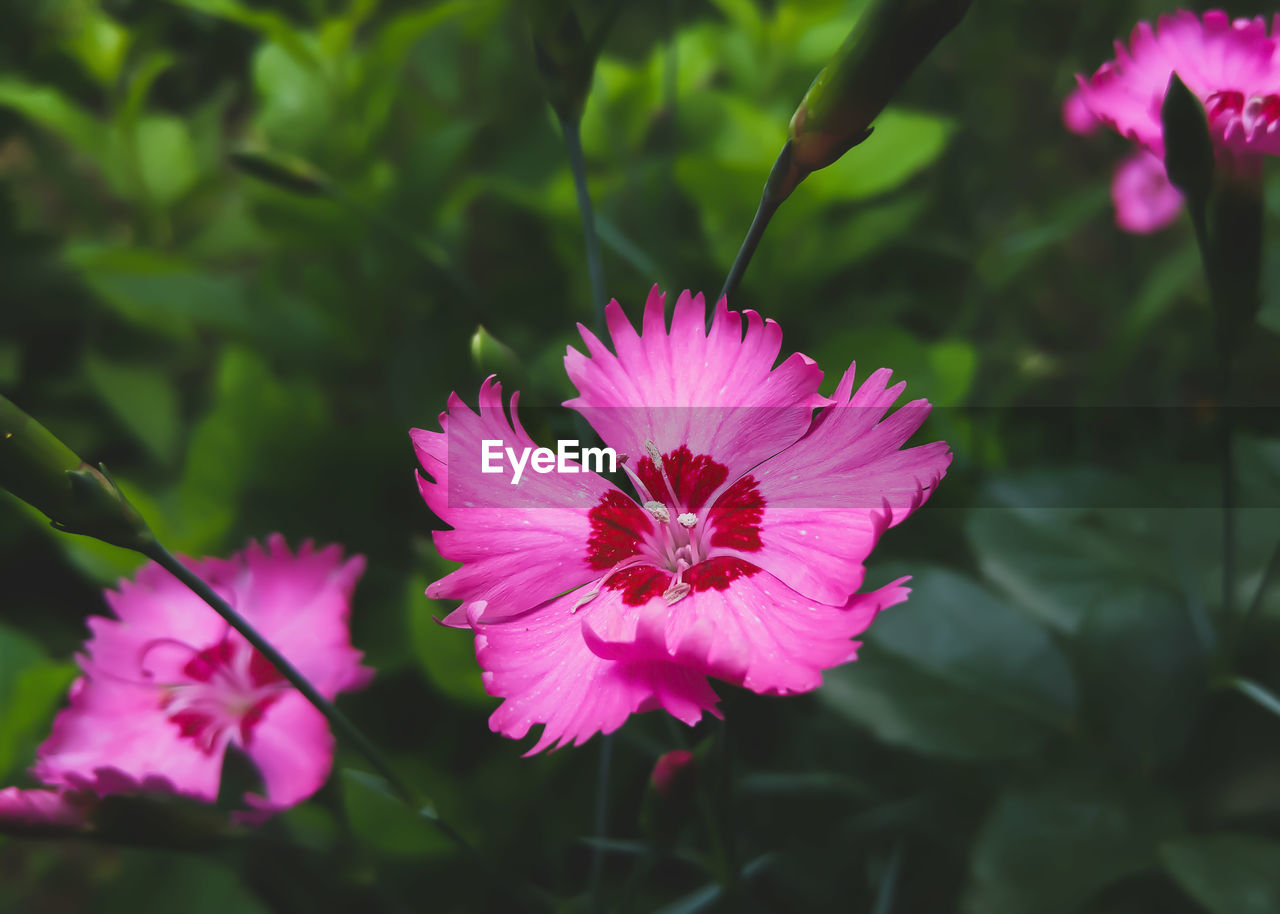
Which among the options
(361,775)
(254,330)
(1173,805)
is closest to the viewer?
(361,775)

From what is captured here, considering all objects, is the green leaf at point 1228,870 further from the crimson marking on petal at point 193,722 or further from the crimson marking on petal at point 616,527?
the crimson marking on petal at point 193,722

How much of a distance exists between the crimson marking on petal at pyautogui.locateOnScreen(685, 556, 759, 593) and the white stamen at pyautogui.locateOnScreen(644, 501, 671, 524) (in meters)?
0.02

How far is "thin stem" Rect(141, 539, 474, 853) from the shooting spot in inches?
11.8

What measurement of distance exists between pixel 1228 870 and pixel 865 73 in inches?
19.4

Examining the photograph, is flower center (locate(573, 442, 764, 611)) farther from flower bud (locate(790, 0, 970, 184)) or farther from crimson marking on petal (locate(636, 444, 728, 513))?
flower bud (locate(790, 0, 970, 184))

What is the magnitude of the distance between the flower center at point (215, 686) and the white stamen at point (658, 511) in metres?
0.24

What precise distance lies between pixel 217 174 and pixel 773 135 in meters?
0.61

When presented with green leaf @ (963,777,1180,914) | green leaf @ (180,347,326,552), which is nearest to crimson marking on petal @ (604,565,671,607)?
green leaf @ (963,777,1180,914)

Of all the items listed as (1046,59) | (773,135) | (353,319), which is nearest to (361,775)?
(353,319)

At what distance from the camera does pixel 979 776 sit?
25.9 inches

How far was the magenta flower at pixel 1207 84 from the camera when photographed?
38 centimetres

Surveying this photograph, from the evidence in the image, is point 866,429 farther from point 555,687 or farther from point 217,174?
point 217,174

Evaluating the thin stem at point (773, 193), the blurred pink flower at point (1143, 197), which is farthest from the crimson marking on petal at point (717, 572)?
the blurred pink flower at point (1143, 197)

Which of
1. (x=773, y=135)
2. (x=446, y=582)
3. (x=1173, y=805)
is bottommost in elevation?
(x=1173, y=805)
